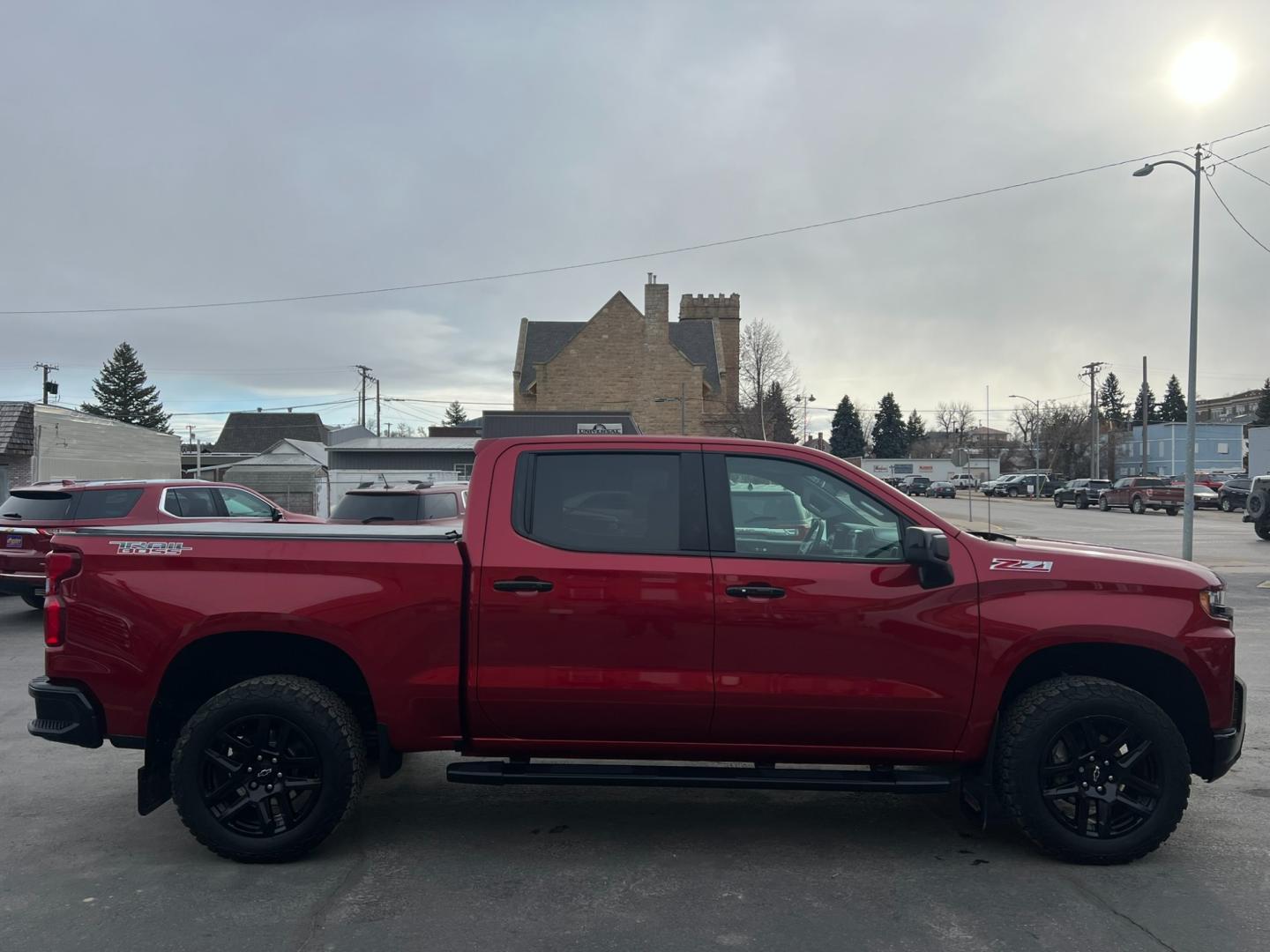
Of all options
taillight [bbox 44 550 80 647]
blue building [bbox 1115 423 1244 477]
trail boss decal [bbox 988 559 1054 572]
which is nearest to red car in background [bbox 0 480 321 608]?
taillight [bbox 44 550 80 647]

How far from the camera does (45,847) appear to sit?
174 inches

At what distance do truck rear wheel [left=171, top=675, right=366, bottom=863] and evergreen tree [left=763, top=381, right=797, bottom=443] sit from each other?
163 feet

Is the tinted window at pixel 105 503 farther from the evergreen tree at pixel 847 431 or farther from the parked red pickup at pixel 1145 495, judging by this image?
the evergreen tree at pixel 847 431

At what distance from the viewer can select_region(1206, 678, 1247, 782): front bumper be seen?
4.17 m

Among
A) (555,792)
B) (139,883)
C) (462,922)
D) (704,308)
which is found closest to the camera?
(462,922)

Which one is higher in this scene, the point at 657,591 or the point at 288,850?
the point at 657,591

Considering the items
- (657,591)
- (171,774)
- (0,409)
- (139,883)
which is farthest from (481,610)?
(0,409)

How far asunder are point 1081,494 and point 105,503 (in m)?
46.3

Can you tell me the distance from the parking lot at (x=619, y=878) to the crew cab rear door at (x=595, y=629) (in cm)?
66

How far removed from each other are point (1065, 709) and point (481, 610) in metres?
2.62

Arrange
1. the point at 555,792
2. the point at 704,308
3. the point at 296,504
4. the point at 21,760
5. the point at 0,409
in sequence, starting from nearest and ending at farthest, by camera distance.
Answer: the point at 555,792 < the point at 21,760 < the point at 0,409 < the point at 296,504 < the point at 704,308

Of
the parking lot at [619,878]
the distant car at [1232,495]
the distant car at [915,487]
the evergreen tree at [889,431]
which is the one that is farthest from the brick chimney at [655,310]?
the evergreen tree at [889,431]

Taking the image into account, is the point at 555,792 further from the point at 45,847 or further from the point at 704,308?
the point at 704,308

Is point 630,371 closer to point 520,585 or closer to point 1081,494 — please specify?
point 1081,494
